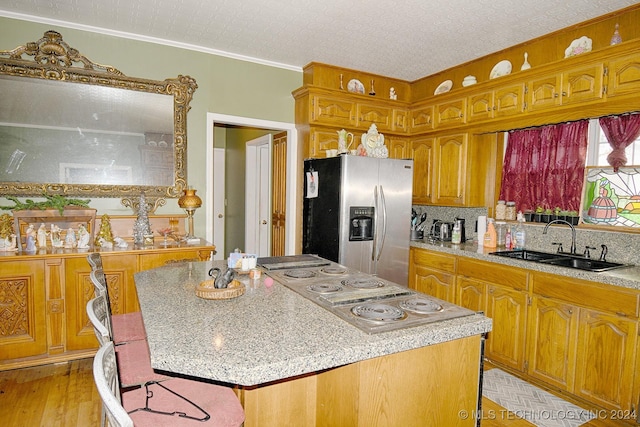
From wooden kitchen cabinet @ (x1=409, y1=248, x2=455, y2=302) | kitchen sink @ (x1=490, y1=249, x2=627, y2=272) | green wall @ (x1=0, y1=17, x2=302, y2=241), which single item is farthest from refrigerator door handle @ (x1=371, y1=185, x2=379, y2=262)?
green wall @ (x1=0, y1=17, x2=302, y2=241)

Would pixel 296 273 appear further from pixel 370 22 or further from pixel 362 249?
pixel 370 22

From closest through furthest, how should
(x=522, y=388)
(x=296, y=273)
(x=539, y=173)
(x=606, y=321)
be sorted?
(x=296, y=273) < (x=606, y=321) < (x=522, y=388) < (x=539, y=173)

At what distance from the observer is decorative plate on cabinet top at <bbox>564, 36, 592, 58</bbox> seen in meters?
2.71

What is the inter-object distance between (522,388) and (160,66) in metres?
3.87

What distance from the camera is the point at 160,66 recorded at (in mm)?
3232

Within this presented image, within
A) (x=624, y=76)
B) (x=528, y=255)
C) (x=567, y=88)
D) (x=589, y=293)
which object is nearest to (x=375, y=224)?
(x=528, y=255)

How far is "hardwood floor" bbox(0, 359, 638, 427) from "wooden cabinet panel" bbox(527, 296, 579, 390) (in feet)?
1.04

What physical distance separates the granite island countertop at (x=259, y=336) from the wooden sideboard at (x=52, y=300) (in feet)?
4.45

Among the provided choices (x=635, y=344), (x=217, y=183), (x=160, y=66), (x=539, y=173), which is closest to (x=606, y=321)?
(x=635, y=344)

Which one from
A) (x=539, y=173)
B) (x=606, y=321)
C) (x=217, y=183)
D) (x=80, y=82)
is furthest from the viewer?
(x=217, y=183)

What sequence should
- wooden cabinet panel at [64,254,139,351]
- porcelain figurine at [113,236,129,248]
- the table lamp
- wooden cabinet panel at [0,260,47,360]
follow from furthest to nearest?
the table lamp < porcelain figurine at [113,236,129,248] < wooden cabinet panel at [64,254,139,351] < wooden cabinet panel at [0,260,47,360]

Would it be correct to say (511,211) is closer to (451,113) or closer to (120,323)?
(451,113)

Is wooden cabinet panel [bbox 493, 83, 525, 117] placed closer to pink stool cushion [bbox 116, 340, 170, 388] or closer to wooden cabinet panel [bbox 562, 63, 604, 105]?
wooden cabinet panel [bbox 562, 63, 604, 105]

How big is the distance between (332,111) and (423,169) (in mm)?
1177
